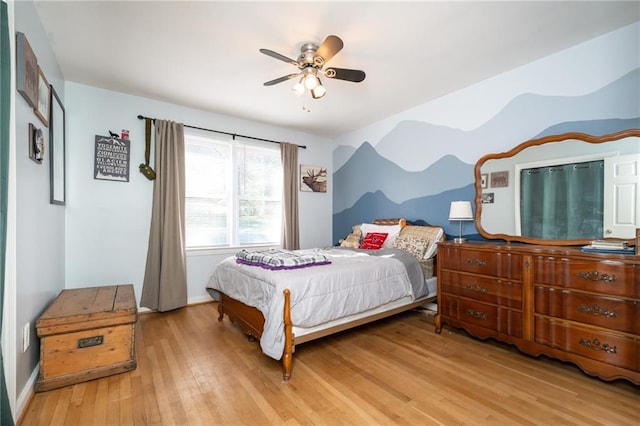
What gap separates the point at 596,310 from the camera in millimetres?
1965

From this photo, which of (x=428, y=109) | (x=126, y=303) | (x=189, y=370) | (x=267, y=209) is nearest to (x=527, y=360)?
(x=189, y=370)

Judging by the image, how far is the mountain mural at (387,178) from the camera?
3.47 m

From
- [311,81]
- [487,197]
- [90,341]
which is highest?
[311,81]

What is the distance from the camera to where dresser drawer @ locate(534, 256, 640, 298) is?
6.06 ft

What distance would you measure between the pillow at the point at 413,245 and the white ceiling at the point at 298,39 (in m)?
1.73

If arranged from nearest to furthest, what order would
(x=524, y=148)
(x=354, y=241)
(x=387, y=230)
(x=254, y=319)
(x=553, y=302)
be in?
(x=553, y=302) → (x=254, y=319) → (x=524, y=148) → (x=387, y=230) → (x=354, y=241)

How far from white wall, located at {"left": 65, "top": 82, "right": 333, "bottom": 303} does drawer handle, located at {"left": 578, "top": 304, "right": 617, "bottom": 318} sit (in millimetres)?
3937

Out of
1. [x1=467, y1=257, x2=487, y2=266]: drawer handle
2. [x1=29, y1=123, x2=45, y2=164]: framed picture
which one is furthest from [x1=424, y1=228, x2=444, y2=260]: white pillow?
[x1=29, y1=123, x2=45, y2=164]: framed picture

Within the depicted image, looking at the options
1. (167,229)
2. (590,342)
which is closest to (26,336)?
(167,229)

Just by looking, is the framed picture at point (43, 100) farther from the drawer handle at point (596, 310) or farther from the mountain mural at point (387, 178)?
the drawer handle at point (596, 310)

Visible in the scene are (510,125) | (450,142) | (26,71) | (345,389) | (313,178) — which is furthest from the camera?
(313,178)

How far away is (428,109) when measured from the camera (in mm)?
3713

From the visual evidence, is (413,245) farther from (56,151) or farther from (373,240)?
(56,151)

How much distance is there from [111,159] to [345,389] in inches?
136
